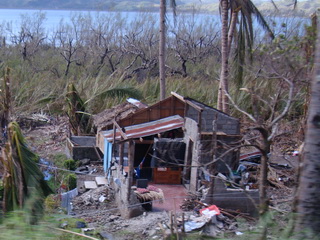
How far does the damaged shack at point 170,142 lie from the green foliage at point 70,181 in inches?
41.9

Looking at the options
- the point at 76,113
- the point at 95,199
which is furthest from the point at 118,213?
the point at 76,113

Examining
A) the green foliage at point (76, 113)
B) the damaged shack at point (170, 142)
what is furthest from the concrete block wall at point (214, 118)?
the green foliage at point (76, 113)

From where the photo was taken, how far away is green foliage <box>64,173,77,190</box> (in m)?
15.2

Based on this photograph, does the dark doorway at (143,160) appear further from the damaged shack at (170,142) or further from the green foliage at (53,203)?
the green foliage at (53,203)

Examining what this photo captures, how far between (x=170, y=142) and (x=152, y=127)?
1.31 meters

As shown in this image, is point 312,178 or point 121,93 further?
point 121,93

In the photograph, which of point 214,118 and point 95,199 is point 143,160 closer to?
point 95,199

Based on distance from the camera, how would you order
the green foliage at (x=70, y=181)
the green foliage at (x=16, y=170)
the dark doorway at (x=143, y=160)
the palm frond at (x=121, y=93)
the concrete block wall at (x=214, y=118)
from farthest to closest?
the palm frond at (x=121, y=93)
the concrete block wall at (x=214, y=118)
the dark doorway at (x=143, y=160)
the green foliage at (x=70, y=181)
the green foliage at (x=16, y=170)

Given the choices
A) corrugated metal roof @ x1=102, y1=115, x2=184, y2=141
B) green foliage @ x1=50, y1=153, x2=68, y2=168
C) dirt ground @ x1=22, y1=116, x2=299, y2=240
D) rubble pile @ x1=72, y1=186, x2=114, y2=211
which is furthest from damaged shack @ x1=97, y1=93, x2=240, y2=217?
green foliage @ x1=50, y1=153, x2=68, y2=168

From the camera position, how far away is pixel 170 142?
14852 millimetres

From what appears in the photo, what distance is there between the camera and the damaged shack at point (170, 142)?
1405cm

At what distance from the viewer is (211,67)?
3575cm

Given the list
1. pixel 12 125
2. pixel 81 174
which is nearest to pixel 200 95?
pixel 81 174

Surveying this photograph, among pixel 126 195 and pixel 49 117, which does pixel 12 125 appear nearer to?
pixel 126 195
